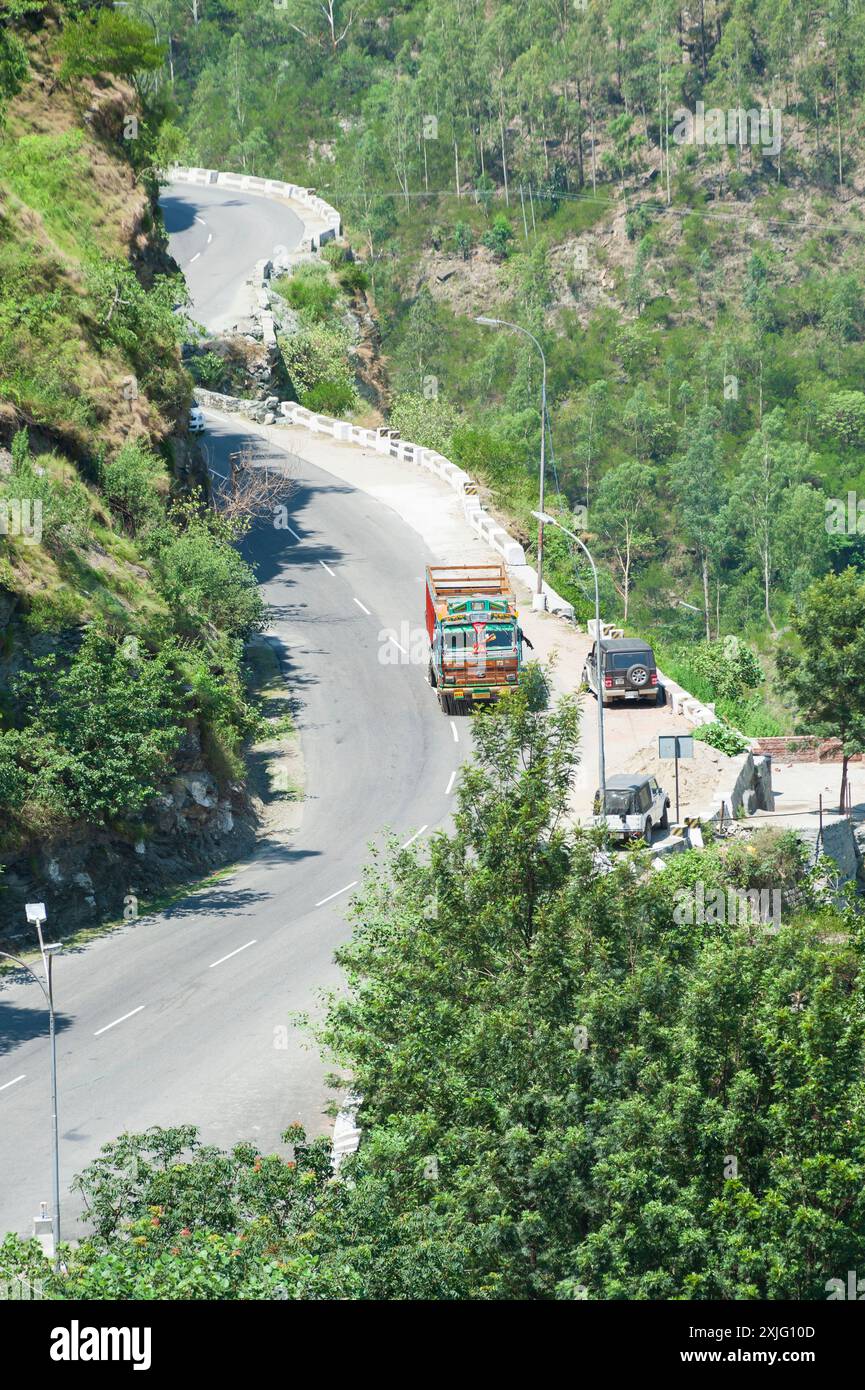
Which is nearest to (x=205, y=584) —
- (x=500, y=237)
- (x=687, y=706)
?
(x=687, y=706)

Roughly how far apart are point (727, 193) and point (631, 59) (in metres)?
17.7

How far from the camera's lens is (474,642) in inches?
1622

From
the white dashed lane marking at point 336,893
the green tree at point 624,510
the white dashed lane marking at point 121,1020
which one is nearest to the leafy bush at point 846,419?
the green tree at point 624,510

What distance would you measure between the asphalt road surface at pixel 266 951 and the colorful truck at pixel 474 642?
149cm

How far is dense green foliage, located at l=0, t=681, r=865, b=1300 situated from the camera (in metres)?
16.7

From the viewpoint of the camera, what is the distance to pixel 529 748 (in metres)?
24.1

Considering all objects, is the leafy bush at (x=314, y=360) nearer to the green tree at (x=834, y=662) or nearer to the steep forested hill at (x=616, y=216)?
the green tree at (x=834, y=662)

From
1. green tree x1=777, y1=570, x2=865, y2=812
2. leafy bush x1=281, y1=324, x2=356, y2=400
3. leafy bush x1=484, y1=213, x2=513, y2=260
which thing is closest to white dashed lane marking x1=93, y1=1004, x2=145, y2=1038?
green tree x1=777, y1=570, x2=865, y2=812

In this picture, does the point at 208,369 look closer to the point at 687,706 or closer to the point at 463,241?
the point at 687,706

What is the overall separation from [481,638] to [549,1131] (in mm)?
23860

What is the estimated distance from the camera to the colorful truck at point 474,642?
4100 centimetres

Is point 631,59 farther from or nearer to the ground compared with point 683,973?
farther from the ground
